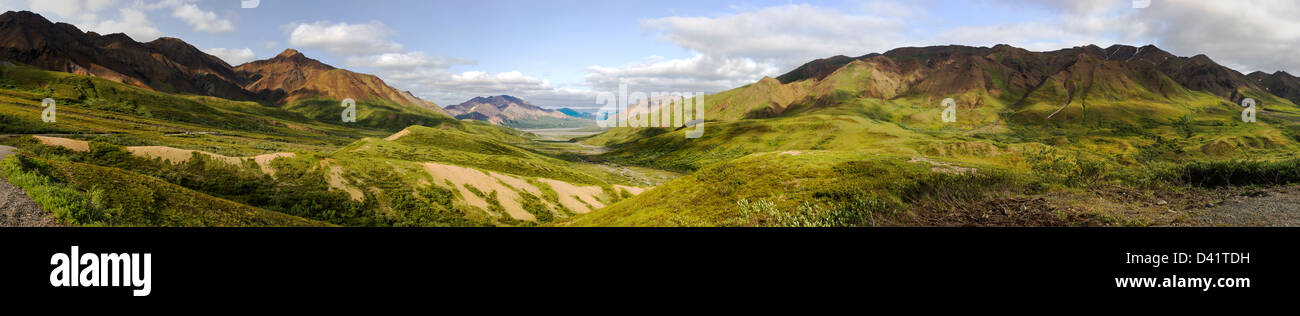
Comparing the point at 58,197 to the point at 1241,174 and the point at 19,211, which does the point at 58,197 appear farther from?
the point at 1241,174

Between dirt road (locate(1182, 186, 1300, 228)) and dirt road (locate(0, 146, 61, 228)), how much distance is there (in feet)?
123

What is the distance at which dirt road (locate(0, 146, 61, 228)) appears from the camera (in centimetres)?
1454

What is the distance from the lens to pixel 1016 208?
16.7 metres

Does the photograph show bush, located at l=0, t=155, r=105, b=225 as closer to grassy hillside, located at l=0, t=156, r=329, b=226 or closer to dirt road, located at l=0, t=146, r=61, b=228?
grassy hillside, located at l=0, t=156, r=329, b=226

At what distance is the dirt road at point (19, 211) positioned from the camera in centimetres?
1454

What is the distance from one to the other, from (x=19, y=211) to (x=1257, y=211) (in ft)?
135

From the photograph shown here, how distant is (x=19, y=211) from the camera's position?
1509cm

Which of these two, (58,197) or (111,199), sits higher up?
(58,197)

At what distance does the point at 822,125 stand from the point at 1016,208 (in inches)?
6924

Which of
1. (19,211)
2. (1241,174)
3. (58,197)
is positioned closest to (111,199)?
(58,197)

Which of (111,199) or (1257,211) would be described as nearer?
(1257,211)

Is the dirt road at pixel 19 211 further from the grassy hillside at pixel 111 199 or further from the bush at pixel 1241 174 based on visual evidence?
the bush at pixel 1241 174
